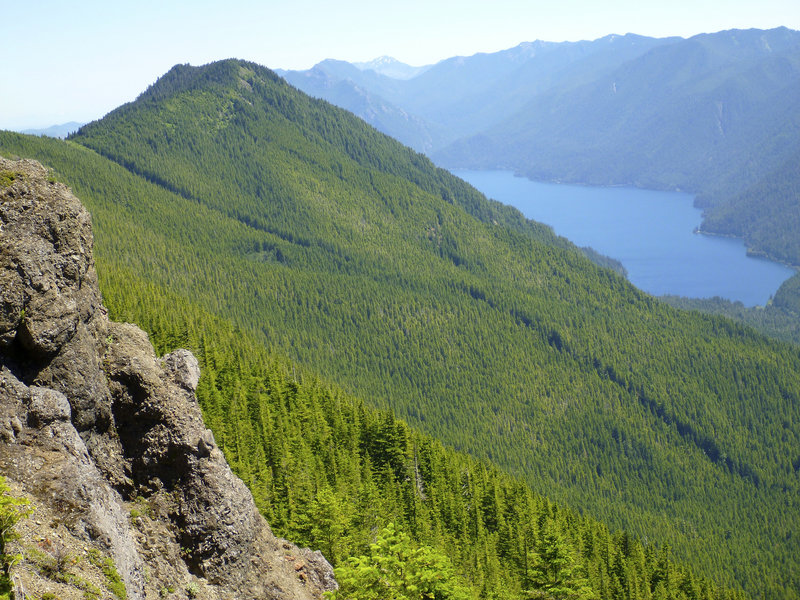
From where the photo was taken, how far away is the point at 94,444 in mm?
25219

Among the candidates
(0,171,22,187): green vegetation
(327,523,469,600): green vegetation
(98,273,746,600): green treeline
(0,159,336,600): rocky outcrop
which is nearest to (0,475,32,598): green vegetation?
(0,159,336,600): rocky outcrop

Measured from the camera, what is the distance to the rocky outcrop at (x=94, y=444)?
19625 mm

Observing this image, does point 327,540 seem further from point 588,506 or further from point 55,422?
point 588,506

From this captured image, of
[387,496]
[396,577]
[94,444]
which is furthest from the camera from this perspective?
[387,496]

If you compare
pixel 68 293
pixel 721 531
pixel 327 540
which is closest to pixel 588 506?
pixel 721 531

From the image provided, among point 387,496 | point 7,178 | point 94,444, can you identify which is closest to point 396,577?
point 94,444

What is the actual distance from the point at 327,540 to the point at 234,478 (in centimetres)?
2081

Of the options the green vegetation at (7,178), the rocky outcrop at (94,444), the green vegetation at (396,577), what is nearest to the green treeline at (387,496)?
the green vegetation at (396,577)

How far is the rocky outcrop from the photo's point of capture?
19625 millimetres

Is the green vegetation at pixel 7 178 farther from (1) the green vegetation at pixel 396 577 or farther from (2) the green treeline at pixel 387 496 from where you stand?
(2) the green treeline at pixel 387 496

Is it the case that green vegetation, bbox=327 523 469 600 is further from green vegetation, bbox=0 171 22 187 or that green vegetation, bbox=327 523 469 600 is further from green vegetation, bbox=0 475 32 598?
green vegetation, bbox=0 171 22 187

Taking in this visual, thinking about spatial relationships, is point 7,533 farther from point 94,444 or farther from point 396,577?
point 396,577

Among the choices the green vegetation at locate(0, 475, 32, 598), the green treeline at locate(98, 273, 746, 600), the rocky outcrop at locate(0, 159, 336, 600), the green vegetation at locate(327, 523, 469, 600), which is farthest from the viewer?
the green treeline at locate(98, 273, 746, 600)

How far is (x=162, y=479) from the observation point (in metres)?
27.0
